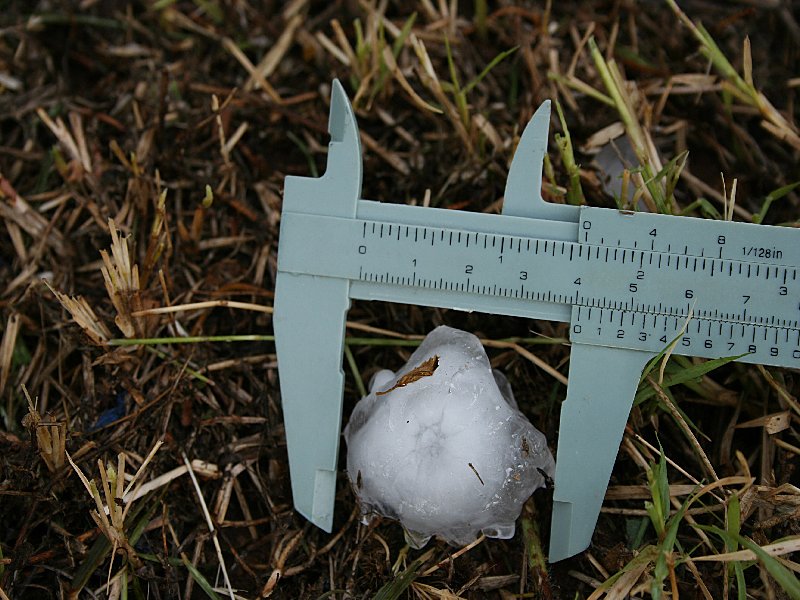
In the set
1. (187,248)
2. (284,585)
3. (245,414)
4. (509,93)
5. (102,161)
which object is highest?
(509,93)

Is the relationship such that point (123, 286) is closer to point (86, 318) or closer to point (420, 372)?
point (86, 318)

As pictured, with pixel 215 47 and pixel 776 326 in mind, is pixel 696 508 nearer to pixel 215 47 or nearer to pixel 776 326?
pixel 776 326

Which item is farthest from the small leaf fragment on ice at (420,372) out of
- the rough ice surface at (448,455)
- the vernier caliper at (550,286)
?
the vernier caliper at (550,286)

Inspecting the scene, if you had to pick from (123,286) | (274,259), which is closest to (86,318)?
(123,286)

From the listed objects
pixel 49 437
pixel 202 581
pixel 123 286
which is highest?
pixel 123 286

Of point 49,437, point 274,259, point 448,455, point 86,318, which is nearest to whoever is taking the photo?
point 448,455

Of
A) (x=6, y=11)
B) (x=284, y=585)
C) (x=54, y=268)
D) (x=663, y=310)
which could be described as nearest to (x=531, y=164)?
(x=663, y=310)

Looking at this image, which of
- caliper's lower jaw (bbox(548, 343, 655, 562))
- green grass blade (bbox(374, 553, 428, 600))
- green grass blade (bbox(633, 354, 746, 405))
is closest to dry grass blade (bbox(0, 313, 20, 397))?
green grass blade (bbox(374, 553, 428, 600))
